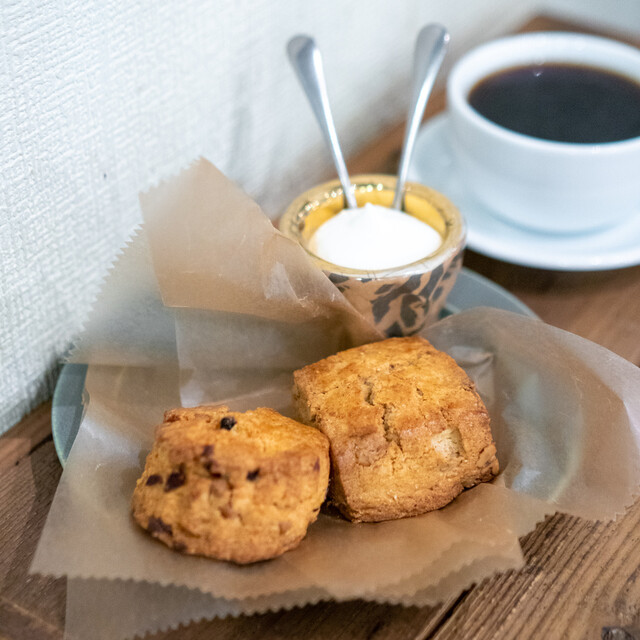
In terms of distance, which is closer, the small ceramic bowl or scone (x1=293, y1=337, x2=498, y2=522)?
scone (x1=293, y1=337, x2=498, y2=522)

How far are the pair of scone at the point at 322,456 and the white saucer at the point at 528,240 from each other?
0.89 feet

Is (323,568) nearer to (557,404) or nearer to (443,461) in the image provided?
(443,461)

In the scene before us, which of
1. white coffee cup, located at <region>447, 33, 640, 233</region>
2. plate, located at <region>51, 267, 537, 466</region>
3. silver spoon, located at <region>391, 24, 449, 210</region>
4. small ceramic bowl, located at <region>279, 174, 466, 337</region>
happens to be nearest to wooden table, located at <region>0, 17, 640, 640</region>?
plate, located at <region>51, 267, 537, 466</region>

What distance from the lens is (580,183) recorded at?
87 centimetres

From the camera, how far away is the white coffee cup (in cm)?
85

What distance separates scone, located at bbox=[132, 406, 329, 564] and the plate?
0.14 meters

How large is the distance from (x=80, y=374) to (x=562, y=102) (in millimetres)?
706

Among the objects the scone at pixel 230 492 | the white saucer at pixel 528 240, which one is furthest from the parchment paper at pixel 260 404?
the white saucer at pixel 528 240

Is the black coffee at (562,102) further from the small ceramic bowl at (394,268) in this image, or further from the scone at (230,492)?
the scone at (230,492)

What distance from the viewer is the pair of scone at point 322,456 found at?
543 mm

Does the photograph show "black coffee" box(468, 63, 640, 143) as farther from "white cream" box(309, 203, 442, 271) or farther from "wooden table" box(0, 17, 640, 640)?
"wooden table" box(0, 17, 640, 640)

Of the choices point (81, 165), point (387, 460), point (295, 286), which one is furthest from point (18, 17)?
point (387, 460)

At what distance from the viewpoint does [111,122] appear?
0.75m

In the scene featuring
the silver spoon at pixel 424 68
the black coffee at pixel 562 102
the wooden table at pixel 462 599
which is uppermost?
the silver spoon at pixel 424 68
